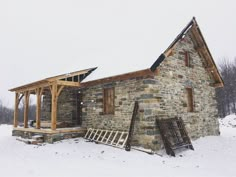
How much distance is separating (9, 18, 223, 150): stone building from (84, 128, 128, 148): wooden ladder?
28 centimetres

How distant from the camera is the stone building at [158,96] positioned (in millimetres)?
10477

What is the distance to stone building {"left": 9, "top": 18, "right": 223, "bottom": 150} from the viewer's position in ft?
34.4

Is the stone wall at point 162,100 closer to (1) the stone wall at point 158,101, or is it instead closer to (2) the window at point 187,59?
(1) the stone wall at point 158,101

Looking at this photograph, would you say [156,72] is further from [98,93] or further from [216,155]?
[216,155]

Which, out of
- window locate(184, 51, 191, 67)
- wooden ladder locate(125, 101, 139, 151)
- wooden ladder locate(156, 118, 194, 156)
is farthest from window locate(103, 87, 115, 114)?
window locate(184, 51, 191, 67)

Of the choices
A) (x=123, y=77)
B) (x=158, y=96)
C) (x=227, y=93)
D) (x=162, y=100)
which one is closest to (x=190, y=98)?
(x=162, y=100)

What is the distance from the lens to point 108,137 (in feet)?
37.3

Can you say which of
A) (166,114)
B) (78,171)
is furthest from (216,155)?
(78,171)

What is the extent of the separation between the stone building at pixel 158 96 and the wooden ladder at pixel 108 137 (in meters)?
0.28

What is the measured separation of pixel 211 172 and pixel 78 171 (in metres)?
4.29

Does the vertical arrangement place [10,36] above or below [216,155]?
above

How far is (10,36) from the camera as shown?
108 meters

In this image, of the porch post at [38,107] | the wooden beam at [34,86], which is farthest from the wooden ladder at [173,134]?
the porch post at [38,107]

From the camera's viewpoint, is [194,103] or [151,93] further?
[194,103]
